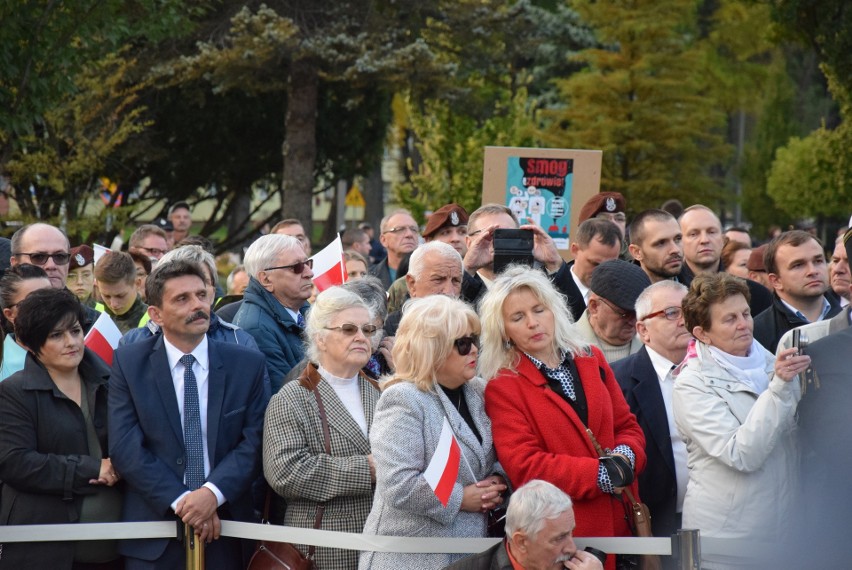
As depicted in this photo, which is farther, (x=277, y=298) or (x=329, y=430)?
(x=277, y=298)

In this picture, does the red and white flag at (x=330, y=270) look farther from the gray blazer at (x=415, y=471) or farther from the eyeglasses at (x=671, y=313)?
the gray blazer at (x=415, y=471)

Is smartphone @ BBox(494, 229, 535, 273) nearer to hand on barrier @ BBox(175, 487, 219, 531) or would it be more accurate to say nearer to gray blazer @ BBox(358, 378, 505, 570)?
gray blazer @ BBox(358, 378, 505, 570)

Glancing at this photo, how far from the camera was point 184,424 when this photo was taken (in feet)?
17.3

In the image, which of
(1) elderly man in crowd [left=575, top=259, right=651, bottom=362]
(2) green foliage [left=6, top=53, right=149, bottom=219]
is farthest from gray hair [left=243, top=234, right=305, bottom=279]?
(2) green foliage [left=6, top=53, right=149, bottom=219]

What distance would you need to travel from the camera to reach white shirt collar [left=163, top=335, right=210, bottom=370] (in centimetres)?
537

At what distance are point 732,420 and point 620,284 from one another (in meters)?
1.39

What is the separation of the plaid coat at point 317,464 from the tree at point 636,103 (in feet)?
80.0

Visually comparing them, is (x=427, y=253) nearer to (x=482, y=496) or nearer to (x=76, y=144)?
(x=482, y=496)

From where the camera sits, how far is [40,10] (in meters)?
10.4

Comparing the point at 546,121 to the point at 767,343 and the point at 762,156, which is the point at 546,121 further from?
the point at 767,343

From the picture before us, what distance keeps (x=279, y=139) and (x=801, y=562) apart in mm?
19939

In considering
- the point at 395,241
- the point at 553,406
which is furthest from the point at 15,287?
the point at 395,241

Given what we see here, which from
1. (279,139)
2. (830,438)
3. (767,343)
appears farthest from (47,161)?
(830,438)

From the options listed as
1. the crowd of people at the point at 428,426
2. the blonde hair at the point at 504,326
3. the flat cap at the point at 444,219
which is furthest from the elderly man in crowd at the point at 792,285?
the blonde hair at the point at 504,326
